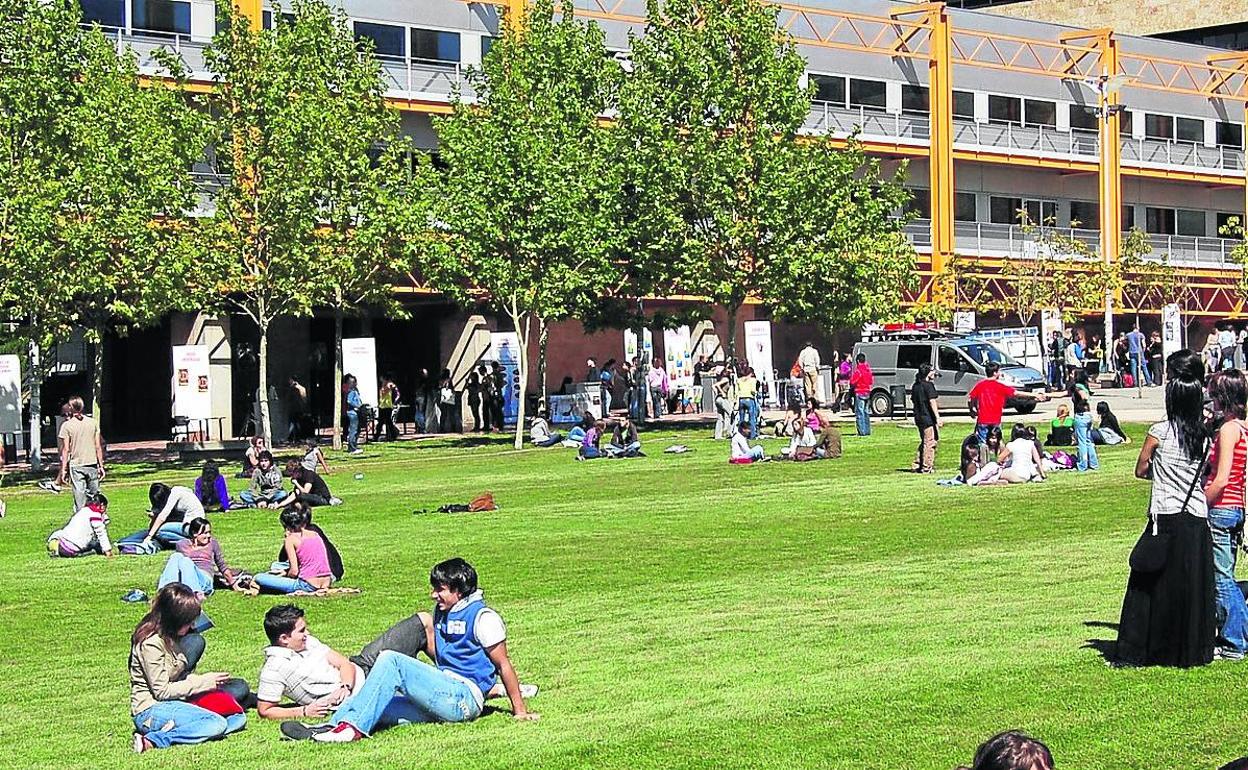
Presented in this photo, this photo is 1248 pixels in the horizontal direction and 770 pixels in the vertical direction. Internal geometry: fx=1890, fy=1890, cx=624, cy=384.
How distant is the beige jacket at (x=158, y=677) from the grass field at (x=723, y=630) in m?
0.26

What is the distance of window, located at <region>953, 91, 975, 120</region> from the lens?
228ft

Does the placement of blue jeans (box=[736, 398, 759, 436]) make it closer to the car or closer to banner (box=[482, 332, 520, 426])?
the car

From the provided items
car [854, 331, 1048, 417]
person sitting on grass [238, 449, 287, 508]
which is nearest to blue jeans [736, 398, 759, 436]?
car [854, 331, 1048, 417]

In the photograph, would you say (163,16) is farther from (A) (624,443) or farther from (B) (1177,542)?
(B) (1177,542)

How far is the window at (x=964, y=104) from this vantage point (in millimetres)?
69438

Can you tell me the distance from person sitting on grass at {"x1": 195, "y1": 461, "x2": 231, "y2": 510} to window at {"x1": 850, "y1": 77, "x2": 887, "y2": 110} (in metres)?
42.8

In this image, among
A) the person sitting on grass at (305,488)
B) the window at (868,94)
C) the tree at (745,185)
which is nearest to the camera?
the person sitting on grass at (305,488)

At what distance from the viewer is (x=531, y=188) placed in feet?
145

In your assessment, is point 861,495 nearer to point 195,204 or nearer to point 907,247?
point 195,204

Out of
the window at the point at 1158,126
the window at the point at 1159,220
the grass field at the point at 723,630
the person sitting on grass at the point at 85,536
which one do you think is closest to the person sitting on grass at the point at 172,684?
the grass field at the point at 723,630

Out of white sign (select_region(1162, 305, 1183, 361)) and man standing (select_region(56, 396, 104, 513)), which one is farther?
white sign (select_region(1162, 305, 1183, 361))

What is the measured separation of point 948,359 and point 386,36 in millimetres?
19375

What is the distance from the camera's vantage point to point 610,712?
1145cm

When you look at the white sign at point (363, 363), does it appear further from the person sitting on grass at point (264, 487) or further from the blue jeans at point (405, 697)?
the blue jeans at point (405, 697)
